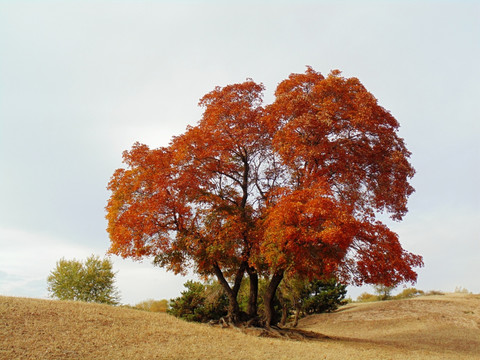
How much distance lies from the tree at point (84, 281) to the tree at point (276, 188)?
419 inches

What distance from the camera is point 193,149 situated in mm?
18516

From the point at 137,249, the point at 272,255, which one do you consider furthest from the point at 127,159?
the point at 272,255

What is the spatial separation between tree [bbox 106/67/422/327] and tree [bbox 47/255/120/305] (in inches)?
419

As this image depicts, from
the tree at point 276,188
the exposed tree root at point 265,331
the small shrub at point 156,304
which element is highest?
the tree at point 276,188

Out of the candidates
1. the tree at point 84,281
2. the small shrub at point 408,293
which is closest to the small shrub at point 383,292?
the small shrub at point 408,293

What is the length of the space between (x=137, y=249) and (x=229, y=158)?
263 inches

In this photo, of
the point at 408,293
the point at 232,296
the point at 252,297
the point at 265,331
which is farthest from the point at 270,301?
the point at 408,293

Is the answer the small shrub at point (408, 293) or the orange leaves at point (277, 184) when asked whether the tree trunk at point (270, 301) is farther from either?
the small shrub at point (408, 293)

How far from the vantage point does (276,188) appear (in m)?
18.9

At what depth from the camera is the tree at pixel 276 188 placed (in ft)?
52.3

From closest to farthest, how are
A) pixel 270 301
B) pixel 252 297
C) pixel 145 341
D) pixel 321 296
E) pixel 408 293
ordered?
pixel 145 341
pixel 270 301
pixel 252 297
pixel 321 296
pixel 408 293

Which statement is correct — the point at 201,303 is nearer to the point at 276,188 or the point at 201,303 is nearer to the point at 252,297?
the point at 252,297

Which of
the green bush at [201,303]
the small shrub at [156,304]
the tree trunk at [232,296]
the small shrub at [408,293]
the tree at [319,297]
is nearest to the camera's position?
the tree trunk at [232,296]

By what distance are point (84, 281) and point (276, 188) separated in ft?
58.3
